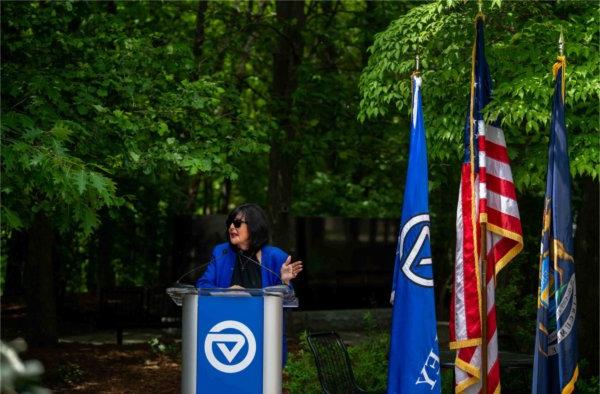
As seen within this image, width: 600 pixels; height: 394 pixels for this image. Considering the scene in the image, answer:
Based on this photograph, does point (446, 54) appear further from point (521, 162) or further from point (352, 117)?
point (352, 117)

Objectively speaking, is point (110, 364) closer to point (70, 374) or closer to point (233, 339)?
point (70, 374)

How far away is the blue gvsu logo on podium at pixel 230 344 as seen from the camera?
5.82 metres

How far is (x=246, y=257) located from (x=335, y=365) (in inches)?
106

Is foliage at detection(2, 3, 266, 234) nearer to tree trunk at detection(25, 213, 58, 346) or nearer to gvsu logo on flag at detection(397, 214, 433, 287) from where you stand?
gvsu logo on flag at detection(397, 214, 433, 287)

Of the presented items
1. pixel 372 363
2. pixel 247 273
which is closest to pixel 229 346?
pixel 247 273

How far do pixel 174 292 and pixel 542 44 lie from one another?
15.8 feet

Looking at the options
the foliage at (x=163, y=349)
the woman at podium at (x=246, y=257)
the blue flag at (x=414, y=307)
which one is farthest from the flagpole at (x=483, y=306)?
the foliage at (x=163, y=349)

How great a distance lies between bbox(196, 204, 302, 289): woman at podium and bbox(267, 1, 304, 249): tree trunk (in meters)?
9.02

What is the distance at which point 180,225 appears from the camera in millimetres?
18125

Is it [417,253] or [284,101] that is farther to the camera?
[284,101]

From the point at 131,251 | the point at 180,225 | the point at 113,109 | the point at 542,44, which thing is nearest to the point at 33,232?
the point at 180,225

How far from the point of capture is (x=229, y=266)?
6.62 metres

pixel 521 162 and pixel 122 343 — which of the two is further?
pixel 122 343

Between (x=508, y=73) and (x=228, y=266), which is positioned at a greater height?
(x=508, y=73)
